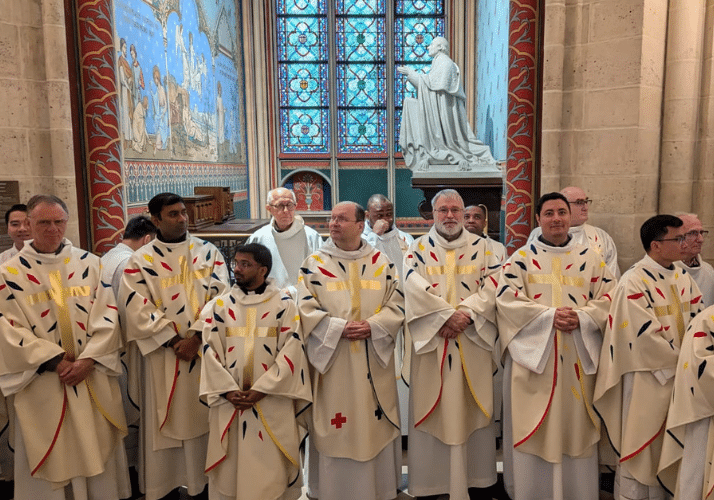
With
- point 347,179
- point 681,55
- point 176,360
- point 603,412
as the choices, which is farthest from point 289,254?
point 347,179

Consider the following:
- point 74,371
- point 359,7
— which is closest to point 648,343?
point 74,371

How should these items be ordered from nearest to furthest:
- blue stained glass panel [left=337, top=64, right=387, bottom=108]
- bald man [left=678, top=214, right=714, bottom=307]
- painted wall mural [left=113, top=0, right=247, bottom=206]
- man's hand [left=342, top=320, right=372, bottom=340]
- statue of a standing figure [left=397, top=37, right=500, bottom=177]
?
man's hand [left=342, top=320, right=372, bottom=340] → bald man [left=678, top=214, right=714, bottom=307] → painted wall mural [left=113, top=0, right=247, bottom=206] → statue of a standing figure [left=397, top=37, right=500, bottom=177] → blue stained glass panel [left=337, top=64, right=387, bottom=108]

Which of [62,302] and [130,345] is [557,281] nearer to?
[130,345]

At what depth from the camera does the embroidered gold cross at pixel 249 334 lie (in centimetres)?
323

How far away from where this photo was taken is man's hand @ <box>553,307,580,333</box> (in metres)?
3.33

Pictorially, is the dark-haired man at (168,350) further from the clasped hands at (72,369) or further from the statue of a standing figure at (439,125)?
the statue of a standing figure at (439,125)

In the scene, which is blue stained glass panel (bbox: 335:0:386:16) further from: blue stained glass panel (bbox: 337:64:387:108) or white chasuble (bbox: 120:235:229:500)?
white chasuble (bbox: 120:235:229:500)

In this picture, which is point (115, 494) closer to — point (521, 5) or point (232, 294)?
point (232, 294)

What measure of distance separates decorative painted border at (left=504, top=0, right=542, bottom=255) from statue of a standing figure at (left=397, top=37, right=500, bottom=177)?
1.54 meters

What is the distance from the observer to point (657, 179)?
5.14m

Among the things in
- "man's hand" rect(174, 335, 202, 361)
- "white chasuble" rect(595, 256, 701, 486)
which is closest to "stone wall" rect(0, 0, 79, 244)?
"man's hand" rect(174, 335, 202, 361)

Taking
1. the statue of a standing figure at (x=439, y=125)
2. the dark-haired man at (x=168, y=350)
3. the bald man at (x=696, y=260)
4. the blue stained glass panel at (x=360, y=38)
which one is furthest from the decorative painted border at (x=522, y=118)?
the blue stained glass panel at (x=360, y=38)

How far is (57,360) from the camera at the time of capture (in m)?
3.25

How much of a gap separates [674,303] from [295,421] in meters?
2.20
